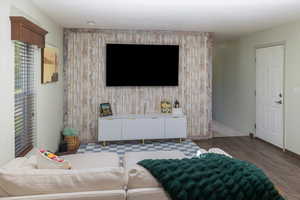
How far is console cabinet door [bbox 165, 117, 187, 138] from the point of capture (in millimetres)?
6023

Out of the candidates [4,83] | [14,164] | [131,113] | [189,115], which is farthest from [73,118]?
[14,164]

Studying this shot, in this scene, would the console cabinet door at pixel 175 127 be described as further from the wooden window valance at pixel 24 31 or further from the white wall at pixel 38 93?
the wooden window valance at pixel 24 31

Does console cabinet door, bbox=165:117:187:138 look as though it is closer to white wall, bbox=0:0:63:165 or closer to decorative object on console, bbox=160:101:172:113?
decorative object on console, bbox=160:101:172:113

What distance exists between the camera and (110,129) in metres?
5.81

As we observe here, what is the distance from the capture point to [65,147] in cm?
543

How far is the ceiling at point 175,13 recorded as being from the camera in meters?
3.88

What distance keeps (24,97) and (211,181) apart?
2665 mm

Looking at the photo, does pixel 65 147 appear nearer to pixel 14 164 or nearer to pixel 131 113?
pixel 131 113

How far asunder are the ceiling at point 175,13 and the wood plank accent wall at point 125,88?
0.35 m

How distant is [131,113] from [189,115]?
1268 mm

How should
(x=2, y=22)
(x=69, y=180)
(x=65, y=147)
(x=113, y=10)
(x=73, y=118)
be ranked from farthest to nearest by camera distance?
(x=73, y=118) → (x=65, y=147) → (x=113, y=10) → (x=2, y=22) → (x=69, y=180)

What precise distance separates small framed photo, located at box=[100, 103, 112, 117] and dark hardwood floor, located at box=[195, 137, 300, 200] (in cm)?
196

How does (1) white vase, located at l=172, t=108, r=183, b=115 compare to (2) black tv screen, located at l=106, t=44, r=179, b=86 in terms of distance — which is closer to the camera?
(2) black tv screen, located at l=106, t=44, r=179, b=86

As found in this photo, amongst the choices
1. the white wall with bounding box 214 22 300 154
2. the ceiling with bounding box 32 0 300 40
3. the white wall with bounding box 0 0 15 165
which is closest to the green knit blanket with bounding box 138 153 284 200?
the white wall with bounding box 0 0 15 165
